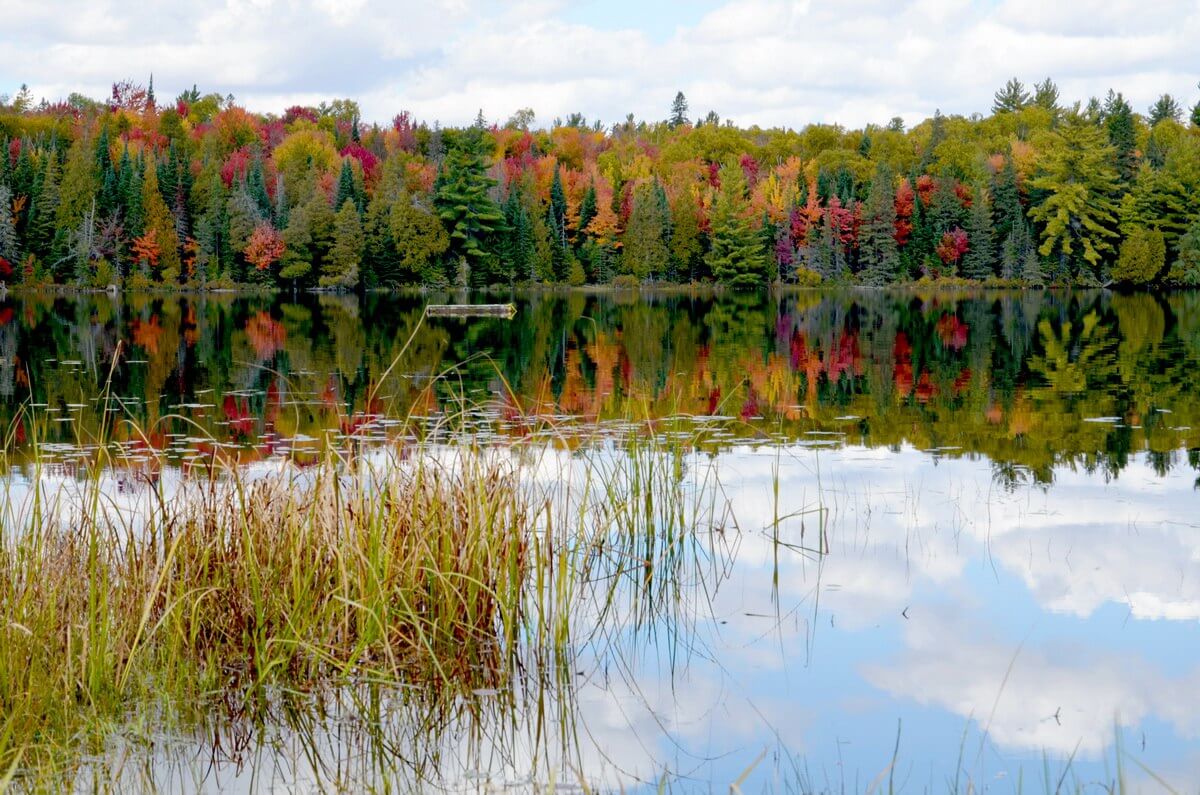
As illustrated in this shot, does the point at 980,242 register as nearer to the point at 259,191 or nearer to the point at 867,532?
the point at 259,191

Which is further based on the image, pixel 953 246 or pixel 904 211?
pixel 904 211

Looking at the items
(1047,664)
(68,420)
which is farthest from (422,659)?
(68,420)

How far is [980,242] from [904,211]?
7601 mm

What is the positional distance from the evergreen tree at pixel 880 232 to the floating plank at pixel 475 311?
133 feet

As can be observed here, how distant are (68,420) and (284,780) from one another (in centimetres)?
1101

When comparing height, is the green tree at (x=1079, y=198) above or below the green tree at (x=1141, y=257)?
above

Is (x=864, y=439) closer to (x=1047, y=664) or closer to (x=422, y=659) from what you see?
(x=1047, y=664)

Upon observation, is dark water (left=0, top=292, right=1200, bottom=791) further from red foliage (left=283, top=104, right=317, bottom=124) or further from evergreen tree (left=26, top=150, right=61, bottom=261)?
red foliage (left=283, top=104, right=317, bottom=124)

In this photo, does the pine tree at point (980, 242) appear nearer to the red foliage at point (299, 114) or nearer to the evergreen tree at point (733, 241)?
the evergreen tree at point (733, 241)

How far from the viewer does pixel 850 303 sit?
5456 centimetres

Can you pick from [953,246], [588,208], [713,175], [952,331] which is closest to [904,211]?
[953,246]

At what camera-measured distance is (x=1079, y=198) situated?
231ft

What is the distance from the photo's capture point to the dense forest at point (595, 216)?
69.8 meters

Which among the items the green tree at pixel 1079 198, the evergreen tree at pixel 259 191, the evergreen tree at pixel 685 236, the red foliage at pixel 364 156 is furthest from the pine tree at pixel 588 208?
the green tree at pixel 1079 198
